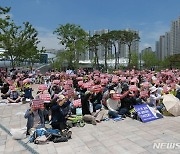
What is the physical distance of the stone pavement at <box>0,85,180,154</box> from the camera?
7.02 metres

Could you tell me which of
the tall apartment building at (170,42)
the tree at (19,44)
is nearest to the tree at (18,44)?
the tree at (19,44)

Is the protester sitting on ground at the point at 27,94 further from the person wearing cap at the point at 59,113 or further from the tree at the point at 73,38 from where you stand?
the tree at the point at 73,38

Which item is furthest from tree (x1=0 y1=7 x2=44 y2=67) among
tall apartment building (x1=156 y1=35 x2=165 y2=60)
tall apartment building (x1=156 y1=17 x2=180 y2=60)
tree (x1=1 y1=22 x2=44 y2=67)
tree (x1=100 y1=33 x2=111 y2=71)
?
tall apartment building (x1=156 y1=35 x2=165 y2=60)

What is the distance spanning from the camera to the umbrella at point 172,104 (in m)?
10.4

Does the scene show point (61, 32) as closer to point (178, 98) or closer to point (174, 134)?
point (178, 98)

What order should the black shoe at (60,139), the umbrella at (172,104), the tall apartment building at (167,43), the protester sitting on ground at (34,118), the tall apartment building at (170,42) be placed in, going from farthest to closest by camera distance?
the tall apartment building at (167,43), the tall apartment building at (170,42), the umbrella at (172,104), the protester sitting on ground at (34,118), the black shoe at (60,139)

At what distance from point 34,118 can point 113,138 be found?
2.62 metres

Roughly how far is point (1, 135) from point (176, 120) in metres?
6.19

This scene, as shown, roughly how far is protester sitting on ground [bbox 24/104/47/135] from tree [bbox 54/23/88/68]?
32493 millimetres

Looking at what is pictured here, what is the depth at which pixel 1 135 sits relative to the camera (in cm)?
856

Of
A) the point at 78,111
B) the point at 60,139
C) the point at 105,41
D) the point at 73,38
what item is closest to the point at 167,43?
the point at 105,41

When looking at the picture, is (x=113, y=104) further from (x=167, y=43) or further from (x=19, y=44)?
(x=167, y=43)

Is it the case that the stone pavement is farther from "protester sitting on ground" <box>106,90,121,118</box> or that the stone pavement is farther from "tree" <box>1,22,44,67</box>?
"tree" <box>1,22,44,67</box>

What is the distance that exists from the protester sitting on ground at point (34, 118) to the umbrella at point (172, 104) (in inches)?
197
